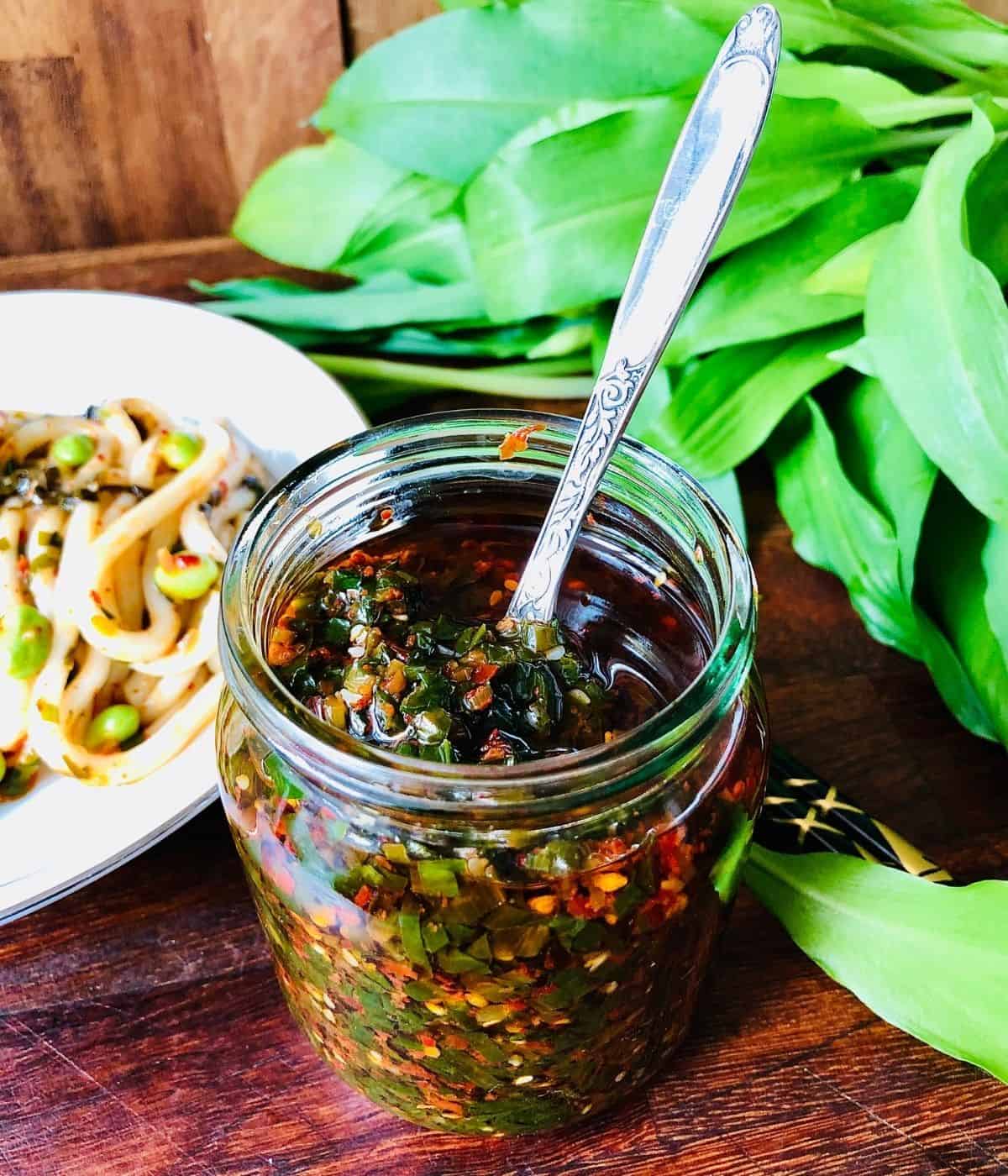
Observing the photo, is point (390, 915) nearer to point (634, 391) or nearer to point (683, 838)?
point (683, 838)

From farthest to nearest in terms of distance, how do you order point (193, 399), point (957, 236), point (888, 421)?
point (193, 399) < point (888, 421) < point (957, 236)

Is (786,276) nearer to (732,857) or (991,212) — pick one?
(991,212)

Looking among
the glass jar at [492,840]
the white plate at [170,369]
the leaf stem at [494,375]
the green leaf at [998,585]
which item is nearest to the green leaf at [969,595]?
the green leaf at [998,585]

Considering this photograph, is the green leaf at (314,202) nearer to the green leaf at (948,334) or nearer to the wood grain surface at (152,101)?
the wood grain surface at (152,101)

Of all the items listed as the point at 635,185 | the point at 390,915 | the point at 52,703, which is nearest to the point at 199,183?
the point at 635,185

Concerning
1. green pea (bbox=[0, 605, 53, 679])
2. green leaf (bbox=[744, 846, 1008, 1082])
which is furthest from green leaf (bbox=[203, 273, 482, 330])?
green leaf (bbox=[744, 846, 1008, 1082])

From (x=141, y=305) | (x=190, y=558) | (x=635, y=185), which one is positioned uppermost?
(x=635, y=185)

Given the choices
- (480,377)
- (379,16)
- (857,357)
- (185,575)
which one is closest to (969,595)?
(857,357)
